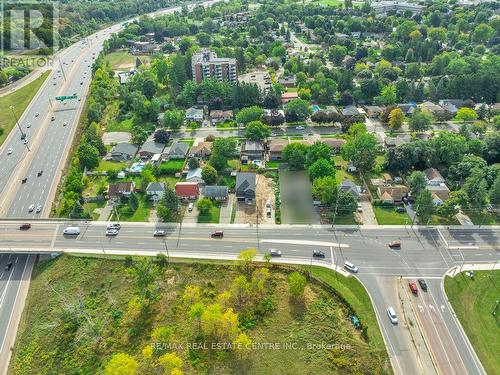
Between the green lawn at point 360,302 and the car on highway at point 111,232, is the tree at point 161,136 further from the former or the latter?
the green lawn at point 360,302

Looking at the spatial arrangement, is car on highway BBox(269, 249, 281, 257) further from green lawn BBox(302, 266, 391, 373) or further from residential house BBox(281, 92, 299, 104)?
residential house BBox(281, 92, 299, 104)

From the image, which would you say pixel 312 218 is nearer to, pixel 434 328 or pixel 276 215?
pixel 276 215

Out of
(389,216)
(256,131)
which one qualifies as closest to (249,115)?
(256,131)

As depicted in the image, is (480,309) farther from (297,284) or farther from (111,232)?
(111,232)

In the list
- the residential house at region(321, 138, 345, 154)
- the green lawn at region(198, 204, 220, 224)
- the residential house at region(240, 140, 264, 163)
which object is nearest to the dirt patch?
the green lawn at region(198, 204, 220, 224)

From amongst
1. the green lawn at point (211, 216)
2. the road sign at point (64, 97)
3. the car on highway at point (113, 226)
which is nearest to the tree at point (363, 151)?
the green lawn at point (211, 216)
